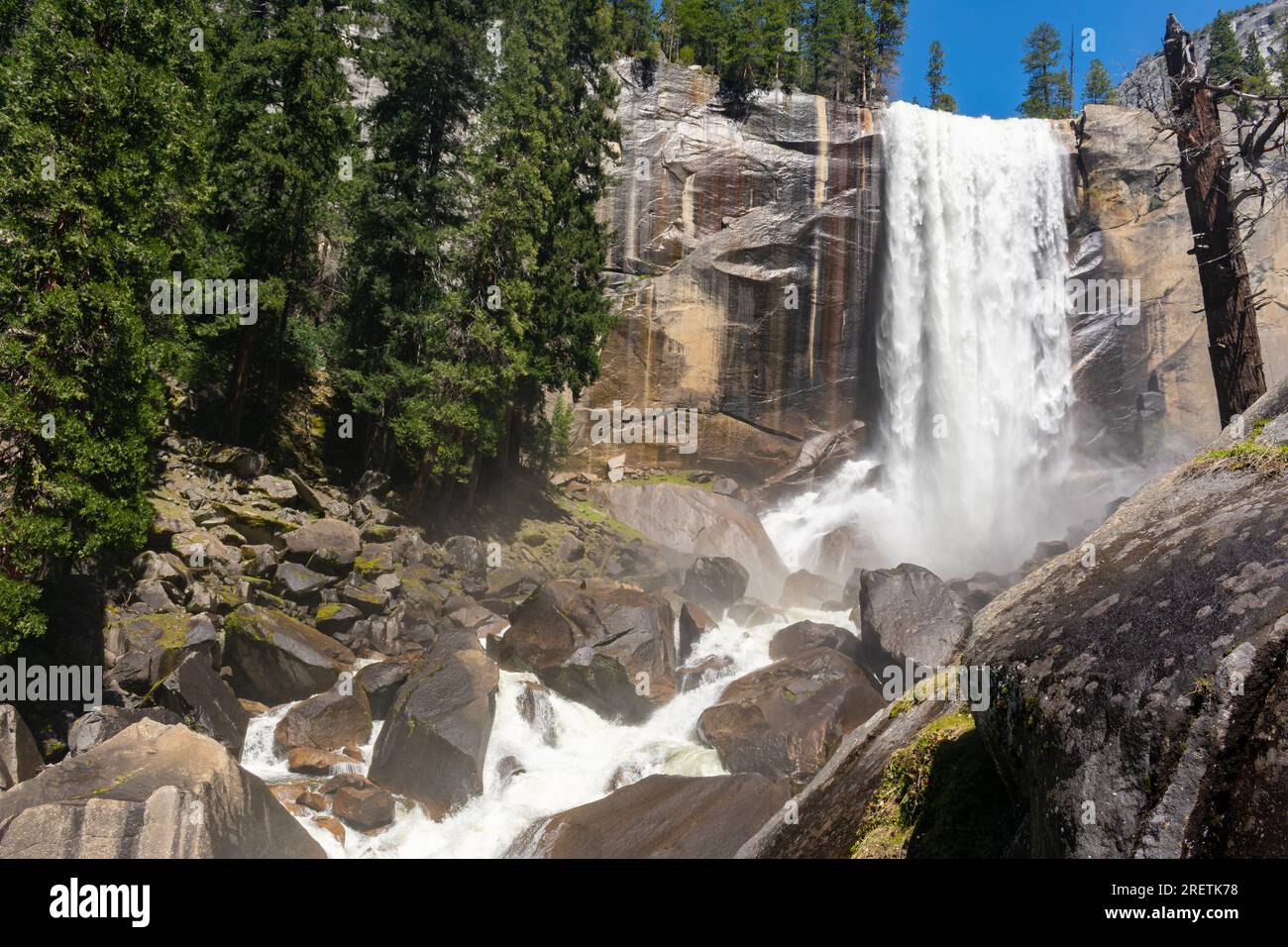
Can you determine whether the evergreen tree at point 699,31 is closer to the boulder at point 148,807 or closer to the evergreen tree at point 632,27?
the evergreen tree at point 632,27

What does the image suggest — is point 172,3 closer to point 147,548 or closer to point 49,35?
point 49,35

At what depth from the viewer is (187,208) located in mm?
16688

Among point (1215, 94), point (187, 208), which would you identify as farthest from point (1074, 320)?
Answer: point (187, 208)

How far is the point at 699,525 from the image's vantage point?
98.3 feet

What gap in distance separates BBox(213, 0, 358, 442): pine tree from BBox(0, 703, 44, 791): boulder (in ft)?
38.2

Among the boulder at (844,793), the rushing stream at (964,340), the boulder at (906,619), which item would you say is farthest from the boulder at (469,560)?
the rushing stream at (964,340)

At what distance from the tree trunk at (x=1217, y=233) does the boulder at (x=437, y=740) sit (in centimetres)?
1220

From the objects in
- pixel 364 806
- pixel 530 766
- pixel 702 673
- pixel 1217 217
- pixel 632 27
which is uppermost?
pixel 632 27

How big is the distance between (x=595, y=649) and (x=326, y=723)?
19.6 feet

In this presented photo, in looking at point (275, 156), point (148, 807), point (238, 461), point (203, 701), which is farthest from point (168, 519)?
point (275, 156)

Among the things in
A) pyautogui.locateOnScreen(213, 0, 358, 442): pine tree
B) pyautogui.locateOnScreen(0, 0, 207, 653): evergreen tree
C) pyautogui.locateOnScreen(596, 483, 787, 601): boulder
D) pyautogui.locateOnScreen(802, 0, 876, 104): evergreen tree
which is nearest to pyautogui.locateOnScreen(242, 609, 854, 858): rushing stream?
pyautogui.locateOnScreen(0, 0, 207, 653): evergreen tree

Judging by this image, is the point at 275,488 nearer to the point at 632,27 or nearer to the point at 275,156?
the point at 275,156

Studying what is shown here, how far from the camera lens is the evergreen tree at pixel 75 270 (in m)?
11.7
